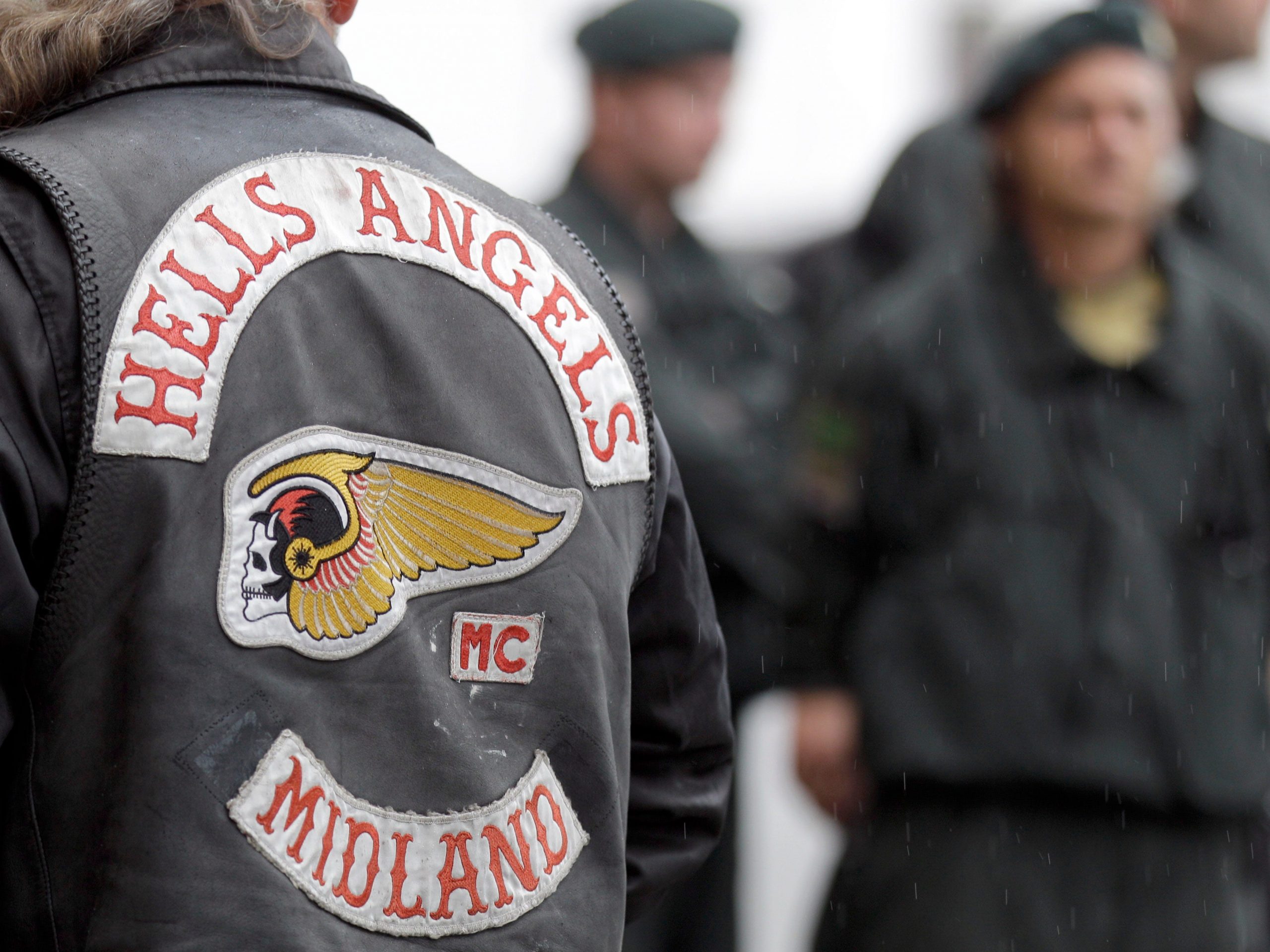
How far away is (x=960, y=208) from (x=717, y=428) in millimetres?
835

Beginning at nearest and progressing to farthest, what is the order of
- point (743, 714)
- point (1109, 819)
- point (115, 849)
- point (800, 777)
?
point (115, 849) → point (1109, 819) → point (800, 777) → point (743, 714)

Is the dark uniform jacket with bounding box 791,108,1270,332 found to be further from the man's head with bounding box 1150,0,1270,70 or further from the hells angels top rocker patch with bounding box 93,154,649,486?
the hells angels top rocker patch with bounding box 93,154,649,486

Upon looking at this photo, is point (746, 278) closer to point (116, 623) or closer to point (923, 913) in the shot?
point (923, 913)

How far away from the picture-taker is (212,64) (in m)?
1.58

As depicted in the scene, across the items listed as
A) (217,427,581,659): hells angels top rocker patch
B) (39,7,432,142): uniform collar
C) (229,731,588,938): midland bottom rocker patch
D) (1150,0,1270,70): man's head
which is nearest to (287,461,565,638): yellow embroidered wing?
(217,427,581,659): hells angels top rocker patch

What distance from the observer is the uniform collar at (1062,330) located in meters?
3.41

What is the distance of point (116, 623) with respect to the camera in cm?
139

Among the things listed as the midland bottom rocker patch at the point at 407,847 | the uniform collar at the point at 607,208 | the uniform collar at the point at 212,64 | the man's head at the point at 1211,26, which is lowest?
the uniform collar at the point at 607,208

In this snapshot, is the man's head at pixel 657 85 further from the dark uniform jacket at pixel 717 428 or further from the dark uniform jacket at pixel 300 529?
the dark uniform jacket at pixel 300 529

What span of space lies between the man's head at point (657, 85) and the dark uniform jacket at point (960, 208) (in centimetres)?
43

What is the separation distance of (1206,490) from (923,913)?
3.05ft

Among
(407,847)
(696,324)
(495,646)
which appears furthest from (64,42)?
(696,324)

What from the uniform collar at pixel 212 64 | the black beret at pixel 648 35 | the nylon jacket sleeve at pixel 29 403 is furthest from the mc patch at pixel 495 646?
the black beret at pixel 648 35

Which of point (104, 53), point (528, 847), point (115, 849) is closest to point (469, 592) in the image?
point (528, 847)
